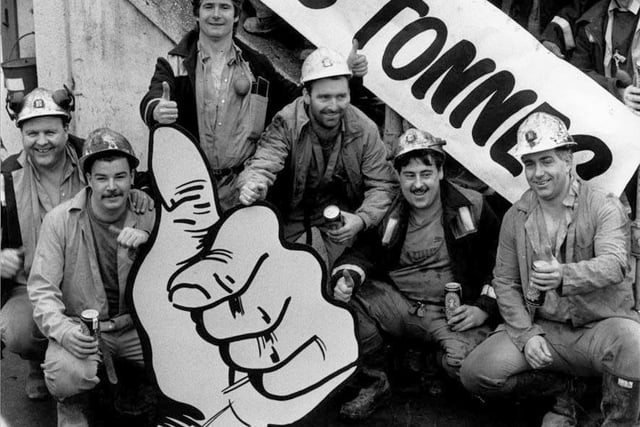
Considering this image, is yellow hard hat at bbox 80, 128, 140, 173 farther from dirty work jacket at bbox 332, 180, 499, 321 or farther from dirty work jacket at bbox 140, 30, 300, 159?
dirty work jacket at bbox 332, 180, 499, 321

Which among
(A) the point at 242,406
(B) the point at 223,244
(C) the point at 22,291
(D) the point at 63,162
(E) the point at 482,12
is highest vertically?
(E) the point at 482,12

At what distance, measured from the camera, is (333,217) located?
5.47 m

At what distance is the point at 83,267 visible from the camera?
538 centimetres

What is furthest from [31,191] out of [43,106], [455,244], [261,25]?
[455,244]

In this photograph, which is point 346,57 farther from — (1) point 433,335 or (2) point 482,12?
(1) point 433,335

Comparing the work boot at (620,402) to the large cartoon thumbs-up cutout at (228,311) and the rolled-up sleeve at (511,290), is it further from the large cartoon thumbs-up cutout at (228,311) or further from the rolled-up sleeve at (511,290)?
the large cartoon thumbs-up cutout at (228,311)

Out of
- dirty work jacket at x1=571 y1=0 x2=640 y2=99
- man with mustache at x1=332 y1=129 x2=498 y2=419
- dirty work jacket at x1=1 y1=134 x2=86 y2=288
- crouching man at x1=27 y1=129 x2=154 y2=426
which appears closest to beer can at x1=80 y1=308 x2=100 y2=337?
crouching man at x1=27 y1=129 x2=154 y2=426

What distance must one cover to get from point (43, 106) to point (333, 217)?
1946mm

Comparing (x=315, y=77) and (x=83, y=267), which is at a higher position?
(x=315, y=77)

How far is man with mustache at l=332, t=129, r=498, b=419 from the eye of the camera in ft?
18.8

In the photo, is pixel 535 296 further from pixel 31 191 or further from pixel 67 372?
pixel 31 191

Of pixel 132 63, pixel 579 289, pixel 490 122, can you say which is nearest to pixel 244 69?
pixel 132 63

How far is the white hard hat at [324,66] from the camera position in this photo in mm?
5656

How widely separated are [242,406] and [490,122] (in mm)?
2489
